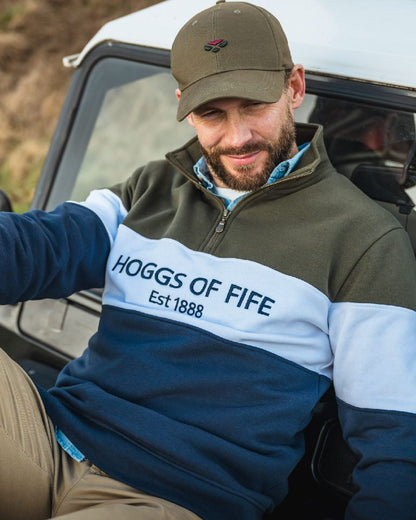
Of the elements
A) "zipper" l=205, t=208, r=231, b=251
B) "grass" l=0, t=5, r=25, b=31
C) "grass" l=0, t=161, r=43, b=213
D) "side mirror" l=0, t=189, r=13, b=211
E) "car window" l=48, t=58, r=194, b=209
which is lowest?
"grass" l=0, t=161, r=43, b=213

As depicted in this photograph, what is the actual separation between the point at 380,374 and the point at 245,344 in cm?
35

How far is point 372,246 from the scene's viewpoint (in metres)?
1.84

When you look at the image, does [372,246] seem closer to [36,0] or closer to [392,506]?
[392,506]

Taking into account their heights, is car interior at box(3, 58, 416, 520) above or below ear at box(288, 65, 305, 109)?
below

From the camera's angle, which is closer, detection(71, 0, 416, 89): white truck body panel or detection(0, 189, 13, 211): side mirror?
detection(71, 0, 416, 89): white truck body panel

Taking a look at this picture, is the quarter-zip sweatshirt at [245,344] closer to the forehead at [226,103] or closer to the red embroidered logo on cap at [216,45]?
the forehead at [226,103]

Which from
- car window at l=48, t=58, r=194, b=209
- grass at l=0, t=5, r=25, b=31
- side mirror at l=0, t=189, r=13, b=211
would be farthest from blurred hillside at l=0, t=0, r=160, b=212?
side mirror at l=0, t=189, r=13, b=211

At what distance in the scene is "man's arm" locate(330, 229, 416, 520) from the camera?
1.69 metres

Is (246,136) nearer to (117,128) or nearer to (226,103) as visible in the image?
(226,103)

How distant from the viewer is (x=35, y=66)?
6.84 m

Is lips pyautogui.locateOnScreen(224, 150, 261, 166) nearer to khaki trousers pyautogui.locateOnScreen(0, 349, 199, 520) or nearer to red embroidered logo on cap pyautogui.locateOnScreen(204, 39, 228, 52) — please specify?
red embroidered logo on cap pyautogui.locateOnScreen(204, 39, 228, 52)

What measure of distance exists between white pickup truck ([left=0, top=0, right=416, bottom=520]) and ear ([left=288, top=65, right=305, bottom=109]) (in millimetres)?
207

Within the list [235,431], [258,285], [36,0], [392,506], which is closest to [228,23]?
[258,285]

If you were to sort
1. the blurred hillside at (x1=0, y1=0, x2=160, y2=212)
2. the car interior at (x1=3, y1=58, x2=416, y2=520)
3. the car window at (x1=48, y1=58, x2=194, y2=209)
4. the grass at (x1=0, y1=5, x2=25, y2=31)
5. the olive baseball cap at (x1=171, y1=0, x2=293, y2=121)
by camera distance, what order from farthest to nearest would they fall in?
A: the grass at (x1=0, y1=5, x2=25, y2=31) < the blurred hillside at (x1=0, y1=0, x2=160, y2=212) < the car window at (x1=48, y1=58, x2=194, y2=209) < the car interior at (x1=3, y1=58, x2=416, y2=520) < the olive baseball cap at (x1=171, y1=0, x2=293, y2=121)
